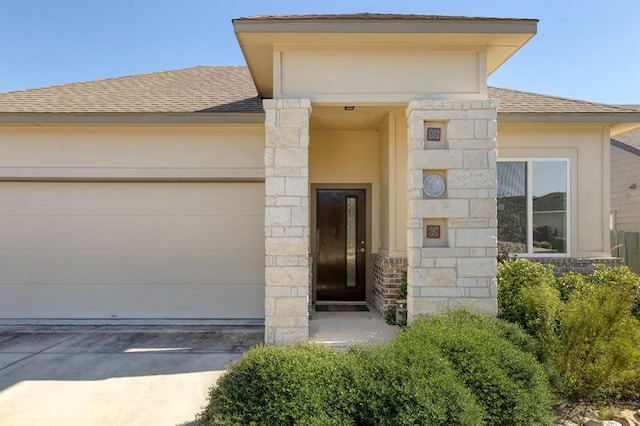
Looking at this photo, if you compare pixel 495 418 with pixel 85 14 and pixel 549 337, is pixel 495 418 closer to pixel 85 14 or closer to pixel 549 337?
pixel 549 337

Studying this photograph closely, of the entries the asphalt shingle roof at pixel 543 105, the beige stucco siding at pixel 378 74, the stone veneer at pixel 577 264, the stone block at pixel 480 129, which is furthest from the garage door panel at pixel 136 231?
the stone veneer at pixel 577 264

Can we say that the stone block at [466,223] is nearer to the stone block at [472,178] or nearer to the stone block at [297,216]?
the stone block at [472,178]

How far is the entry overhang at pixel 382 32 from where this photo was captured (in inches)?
181

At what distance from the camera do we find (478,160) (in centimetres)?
482

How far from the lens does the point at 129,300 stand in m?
6.52

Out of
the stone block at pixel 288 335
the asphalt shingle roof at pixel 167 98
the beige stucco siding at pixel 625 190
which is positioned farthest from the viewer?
the beige stucco siding at pixel 625 190

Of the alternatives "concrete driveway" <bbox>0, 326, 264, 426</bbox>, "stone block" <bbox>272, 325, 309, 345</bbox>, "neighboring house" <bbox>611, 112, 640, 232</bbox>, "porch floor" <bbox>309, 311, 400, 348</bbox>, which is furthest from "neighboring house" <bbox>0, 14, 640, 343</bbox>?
"neighboring house" <bbox>611, 112, 640, 232</bbox>

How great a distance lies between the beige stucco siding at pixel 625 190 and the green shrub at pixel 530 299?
6.47 meters

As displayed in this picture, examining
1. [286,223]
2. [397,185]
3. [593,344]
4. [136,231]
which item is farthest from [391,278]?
[136,231]

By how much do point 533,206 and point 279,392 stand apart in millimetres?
5761

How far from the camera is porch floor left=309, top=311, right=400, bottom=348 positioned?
16.4 feet

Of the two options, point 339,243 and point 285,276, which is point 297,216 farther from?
point 339,243

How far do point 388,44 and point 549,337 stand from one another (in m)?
3.96

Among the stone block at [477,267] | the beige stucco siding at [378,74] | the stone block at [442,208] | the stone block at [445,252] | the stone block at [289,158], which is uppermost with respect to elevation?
the beige stucco siding at [378,74]
